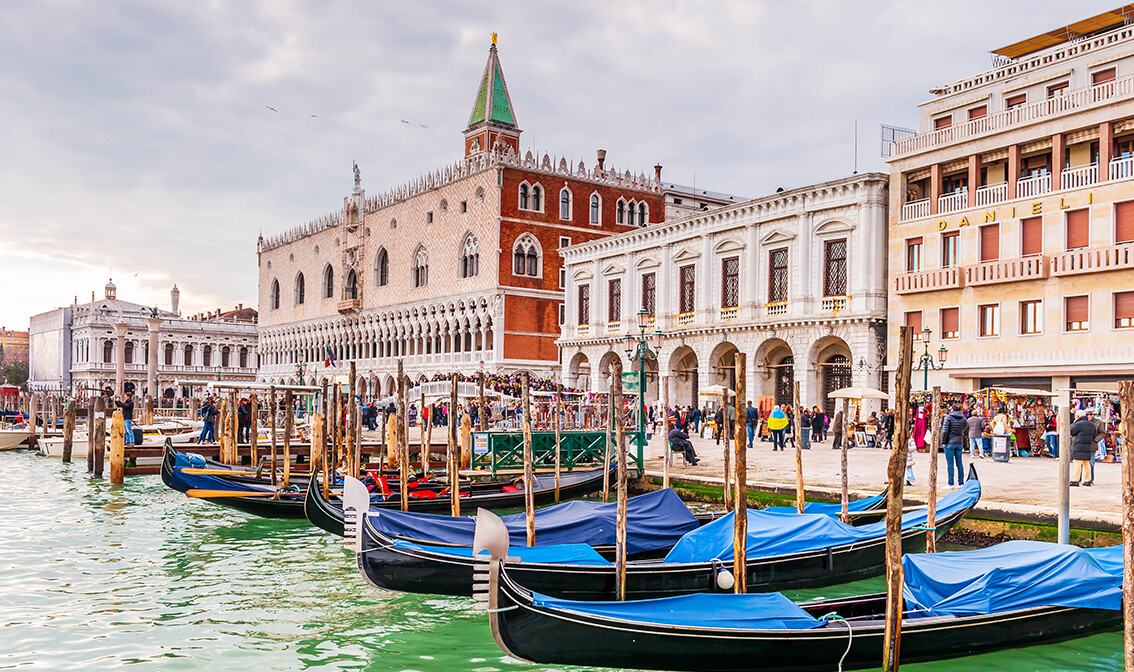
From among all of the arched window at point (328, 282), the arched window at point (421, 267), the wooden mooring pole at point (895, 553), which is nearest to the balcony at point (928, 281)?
the wooden mooring pole at point (895, 553)

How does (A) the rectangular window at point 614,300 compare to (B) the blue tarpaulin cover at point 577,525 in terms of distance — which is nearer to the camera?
(B) the blue tarpaulin cover at point 577,525

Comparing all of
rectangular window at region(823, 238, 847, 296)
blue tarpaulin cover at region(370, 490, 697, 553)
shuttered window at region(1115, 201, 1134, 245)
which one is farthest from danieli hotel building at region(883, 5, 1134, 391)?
blue tarpaulin cover at region(370, 490, 697, 553)

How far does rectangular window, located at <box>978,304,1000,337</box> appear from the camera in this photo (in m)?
22.5

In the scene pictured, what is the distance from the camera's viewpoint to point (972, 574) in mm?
7719

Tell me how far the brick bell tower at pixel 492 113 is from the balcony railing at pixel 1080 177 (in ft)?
92.7

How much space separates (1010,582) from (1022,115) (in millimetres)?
17412

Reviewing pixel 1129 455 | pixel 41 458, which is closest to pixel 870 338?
pixel 1129 455

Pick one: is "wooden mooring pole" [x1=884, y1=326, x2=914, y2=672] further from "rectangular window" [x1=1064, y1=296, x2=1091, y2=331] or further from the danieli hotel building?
"rectangular window" [x1=1064, y1=296, x2=1091, y2=331]

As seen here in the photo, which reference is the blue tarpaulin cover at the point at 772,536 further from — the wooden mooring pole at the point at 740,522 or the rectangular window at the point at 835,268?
the rectangular window at the point at 835,268

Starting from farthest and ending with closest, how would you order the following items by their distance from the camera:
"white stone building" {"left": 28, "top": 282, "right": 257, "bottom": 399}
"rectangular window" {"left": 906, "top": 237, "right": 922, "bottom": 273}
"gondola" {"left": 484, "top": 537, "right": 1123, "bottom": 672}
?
"white stone building" {"left": 28, "top": 282, "right": 257, "bottom": 399} → "rectangular window" {"left": 906, "top": 237, "right": 922, "bottom": 273} → "gondola" {"left": 484, "top": 537, "right": 1123, "bottom": 672}

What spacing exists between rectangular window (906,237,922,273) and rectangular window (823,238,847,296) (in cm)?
185

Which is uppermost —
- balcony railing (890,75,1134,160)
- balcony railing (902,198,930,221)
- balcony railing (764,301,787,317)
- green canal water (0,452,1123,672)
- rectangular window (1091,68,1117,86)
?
rectangular window (1091,68,1117,86)

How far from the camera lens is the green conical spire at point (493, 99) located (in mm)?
45594

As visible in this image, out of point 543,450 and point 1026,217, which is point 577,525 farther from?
point 1026,217
